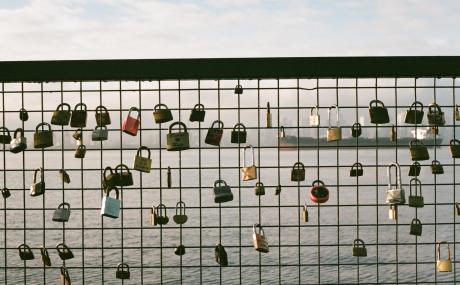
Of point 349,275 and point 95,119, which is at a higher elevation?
point 95,119

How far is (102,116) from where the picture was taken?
6246mm

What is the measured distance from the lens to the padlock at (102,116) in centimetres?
620

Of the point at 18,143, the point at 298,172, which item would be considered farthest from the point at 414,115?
the point at 18,143

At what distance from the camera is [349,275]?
43.8 metres

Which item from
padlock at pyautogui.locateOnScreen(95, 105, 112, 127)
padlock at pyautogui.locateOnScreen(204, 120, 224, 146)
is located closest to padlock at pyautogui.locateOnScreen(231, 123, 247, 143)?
padlock at pyautogui.locateOnScreen(204, 120, 224, 146)

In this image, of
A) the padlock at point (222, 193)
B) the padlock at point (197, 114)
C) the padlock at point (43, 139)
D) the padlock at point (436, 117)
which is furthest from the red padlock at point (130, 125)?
the padlock at point (436, 117)

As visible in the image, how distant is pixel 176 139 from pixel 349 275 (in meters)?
39.8

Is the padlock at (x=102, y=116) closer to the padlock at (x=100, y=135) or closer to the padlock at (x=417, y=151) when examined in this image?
Answer: the padlock at (x=100, y=135)

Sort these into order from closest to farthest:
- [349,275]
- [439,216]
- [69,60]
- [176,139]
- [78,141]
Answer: [69,60] < [176,139] < [78,141] < [349,275] < [439,216]

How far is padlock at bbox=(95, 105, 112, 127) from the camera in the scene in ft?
20.3

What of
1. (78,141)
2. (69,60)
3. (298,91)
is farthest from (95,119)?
(298,91)

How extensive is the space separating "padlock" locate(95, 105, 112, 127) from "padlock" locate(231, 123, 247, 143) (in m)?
1.22

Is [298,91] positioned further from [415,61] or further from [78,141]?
[78,141]

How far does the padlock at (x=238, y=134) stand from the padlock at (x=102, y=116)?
1.22m
